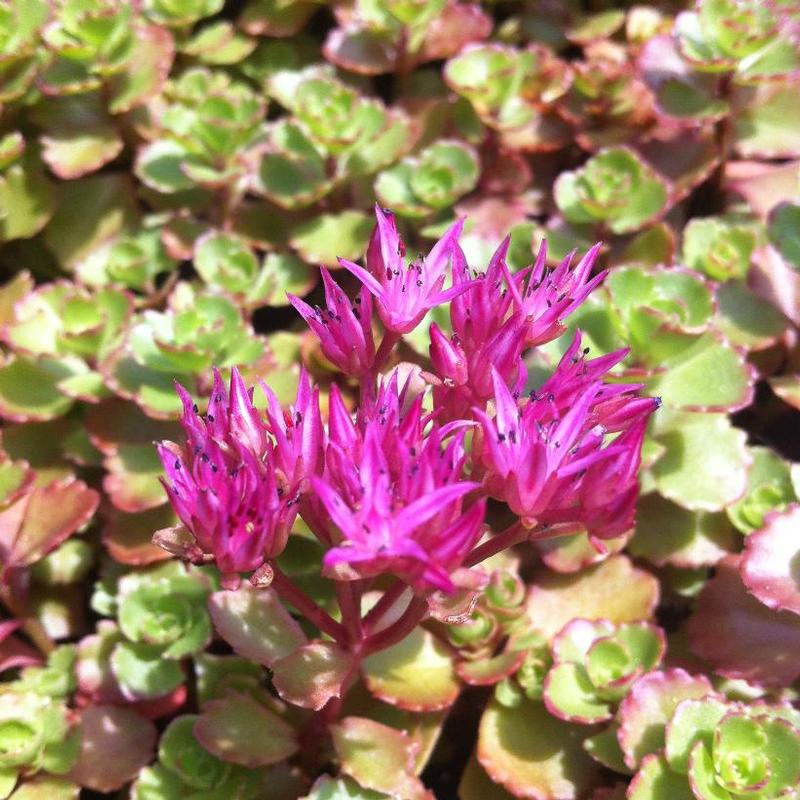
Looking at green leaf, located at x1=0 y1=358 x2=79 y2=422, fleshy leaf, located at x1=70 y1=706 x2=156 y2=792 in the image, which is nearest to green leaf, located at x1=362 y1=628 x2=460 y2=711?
fleshy leaf, located at x1=70 y1=706 x2=156 y2=792

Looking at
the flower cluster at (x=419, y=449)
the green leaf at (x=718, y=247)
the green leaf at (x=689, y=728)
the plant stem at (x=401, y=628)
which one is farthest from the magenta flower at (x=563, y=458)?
the green leaf at (x=718, y=247)

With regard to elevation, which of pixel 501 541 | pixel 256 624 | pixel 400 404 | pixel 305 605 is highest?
pixel 400 404

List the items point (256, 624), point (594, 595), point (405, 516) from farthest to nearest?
point (594, 595) < point (256, 624) < point (405, 516)

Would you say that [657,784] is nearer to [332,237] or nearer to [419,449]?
[419,449]

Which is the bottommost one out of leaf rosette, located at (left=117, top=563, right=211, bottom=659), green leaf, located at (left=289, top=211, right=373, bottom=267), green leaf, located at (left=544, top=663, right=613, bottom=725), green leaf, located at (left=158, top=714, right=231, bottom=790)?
green leaf, located at (left=158, top=714, right=231, bottom=790)

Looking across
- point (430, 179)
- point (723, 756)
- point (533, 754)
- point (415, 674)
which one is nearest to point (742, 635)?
point (723, 756)

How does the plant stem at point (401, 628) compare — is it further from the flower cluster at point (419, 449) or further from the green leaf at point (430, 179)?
the green leaf at point (430, 179)

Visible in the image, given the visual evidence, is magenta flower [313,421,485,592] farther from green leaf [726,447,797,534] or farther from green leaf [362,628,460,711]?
green leaf [726,447,797,534]
